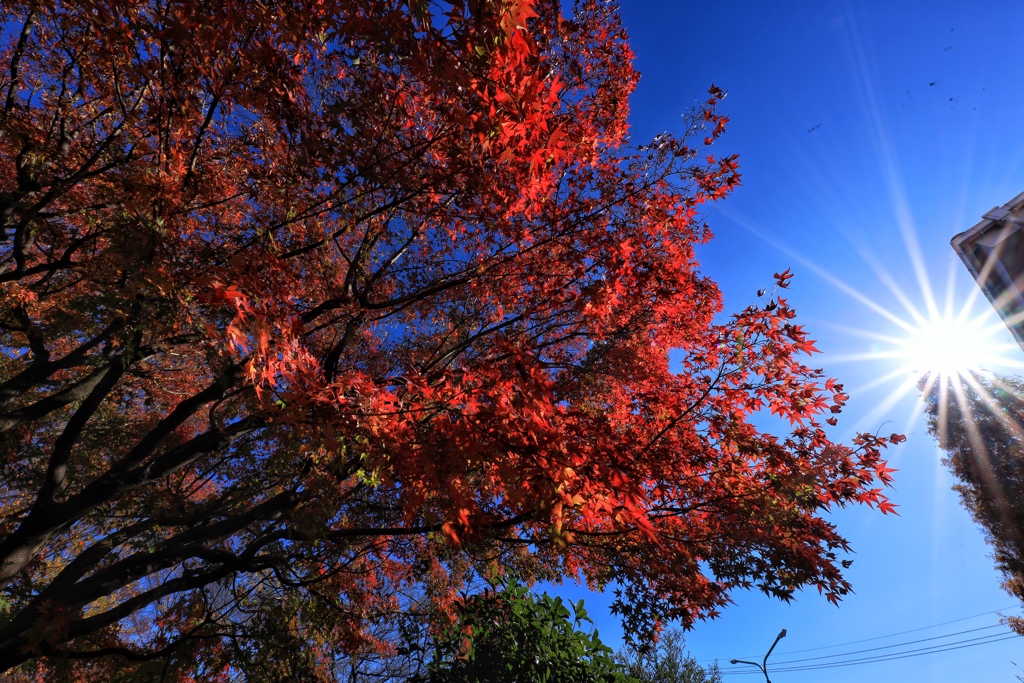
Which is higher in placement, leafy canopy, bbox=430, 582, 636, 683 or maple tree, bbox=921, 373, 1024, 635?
maple tree, bbox=921, 373, 1024, 635

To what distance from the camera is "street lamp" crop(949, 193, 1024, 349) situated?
7.18 m

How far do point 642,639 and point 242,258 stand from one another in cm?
731

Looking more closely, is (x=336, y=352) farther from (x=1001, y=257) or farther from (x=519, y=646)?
(x=1001, y=257)

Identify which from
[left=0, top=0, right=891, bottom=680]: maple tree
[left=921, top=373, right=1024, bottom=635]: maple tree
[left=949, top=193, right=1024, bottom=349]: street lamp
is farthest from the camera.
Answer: [left=921, top=373, right=1024, bottom=635]: maple tree

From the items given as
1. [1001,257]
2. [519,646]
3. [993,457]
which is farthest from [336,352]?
[993,457]

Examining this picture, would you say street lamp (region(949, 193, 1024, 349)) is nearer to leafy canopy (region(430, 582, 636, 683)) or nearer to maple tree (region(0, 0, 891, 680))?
maple tree (region(0, 0, 891, 680))

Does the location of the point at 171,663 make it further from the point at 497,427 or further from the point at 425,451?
the point at 497,427

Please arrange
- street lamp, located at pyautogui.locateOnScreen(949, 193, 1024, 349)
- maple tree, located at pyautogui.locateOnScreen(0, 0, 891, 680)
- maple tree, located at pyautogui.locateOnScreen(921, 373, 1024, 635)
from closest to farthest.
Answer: maple tree, located at pyautogui.locateOnScreen(0, 0, 891, 680), street lamp, located at pyautogui.locateOnScreen(949, 193, 1024, 349), maple tree, located at pyautogui.locateOnScreen(921, 373, 1024, 635)

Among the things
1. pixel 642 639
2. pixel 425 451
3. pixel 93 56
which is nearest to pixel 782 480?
pixel 642 639

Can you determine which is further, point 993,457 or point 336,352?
point 993,457

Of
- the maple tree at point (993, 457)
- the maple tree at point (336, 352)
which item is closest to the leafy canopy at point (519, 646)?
the maple tree at point (336, 352)

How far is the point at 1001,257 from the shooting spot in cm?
739

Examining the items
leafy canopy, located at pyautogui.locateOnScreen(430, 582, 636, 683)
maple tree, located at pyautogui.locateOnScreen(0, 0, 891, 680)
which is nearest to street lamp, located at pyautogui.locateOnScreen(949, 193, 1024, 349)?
maple tree, located at pyautogui.locateOnScreen(0, 0, 891, 680)

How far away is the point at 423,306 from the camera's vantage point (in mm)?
8258
